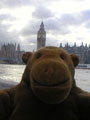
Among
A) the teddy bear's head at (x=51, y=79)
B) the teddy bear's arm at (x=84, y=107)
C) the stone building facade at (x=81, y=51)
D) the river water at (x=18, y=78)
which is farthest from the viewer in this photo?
the stone building facade at (x=81, y=51)

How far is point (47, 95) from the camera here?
4.75 feet

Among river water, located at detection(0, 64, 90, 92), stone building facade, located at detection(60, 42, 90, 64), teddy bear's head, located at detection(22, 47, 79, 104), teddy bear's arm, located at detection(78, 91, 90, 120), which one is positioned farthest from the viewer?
stone building facade, located at detection(60, 42, 90, 64)

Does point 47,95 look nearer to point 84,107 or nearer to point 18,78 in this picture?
point 84,107

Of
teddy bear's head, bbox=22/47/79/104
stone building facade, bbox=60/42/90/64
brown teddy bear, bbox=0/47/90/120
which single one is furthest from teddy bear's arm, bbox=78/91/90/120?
stone building facade, bbox=60/42/90/64

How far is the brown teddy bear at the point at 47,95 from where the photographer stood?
57.8 inches

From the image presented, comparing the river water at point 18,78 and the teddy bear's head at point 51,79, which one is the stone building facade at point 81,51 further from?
the teddy bear's head at point 51,79

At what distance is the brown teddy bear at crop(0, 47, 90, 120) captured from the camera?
1.47 m

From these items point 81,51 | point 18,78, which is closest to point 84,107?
point 18,78

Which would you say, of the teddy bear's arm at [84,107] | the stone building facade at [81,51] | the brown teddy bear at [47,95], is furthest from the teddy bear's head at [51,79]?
the stone building facade at [81,51]

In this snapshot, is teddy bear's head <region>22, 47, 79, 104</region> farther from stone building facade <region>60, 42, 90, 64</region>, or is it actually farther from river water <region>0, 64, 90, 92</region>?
stone building facade <region>60, 42, 90, 64</region>

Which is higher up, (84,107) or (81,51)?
(84,107)

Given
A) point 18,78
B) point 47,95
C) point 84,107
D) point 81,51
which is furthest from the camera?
point 81,51

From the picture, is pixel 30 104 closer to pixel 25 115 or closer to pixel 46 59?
pixel 25 115

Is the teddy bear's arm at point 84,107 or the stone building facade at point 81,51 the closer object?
the teddy bear's arm at point 84,107
